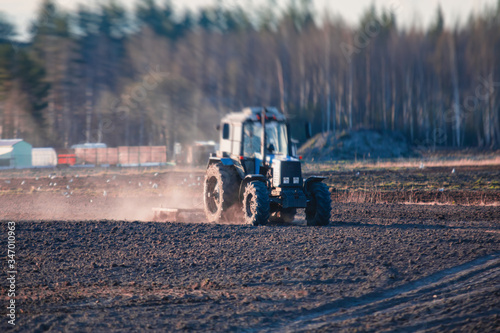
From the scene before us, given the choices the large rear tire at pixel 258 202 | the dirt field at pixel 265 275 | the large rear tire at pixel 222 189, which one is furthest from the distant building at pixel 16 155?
the large rear tire at pixel 258 202

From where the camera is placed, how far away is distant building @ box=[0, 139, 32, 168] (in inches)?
1647

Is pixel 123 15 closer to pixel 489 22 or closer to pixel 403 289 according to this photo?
pixel 403 289

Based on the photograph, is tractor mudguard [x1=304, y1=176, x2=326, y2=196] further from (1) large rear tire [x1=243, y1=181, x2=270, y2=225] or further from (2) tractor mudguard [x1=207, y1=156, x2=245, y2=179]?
(2) tractor mudguard [x1=207, y1=156, x2=245, y2=179]

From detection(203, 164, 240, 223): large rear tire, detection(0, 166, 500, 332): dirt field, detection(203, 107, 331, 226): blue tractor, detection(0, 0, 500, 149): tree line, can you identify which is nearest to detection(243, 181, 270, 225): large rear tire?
detection(203, 107, 331, 226): blue tractor

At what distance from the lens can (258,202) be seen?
43.5 feet

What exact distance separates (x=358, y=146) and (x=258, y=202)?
130 feet

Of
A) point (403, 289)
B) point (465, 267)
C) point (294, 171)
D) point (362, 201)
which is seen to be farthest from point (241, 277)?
point (362, 201)

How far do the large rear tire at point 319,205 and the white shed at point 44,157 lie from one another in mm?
34847

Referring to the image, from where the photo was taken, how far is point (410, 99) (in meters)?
52.2

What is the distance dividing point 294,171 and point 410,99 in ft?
137

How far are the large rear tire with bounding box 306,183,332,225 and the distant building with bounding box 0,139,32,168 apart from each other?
3251cm

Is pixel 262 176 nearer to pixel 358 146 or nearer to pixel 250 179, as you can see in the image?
pixel 250 179

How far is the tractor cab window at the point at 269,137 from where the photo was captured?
47.1ft

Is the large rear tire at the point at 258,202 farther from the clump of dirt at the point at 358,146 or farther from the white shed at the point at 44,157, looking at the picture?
the white shed at the point at 44,157
